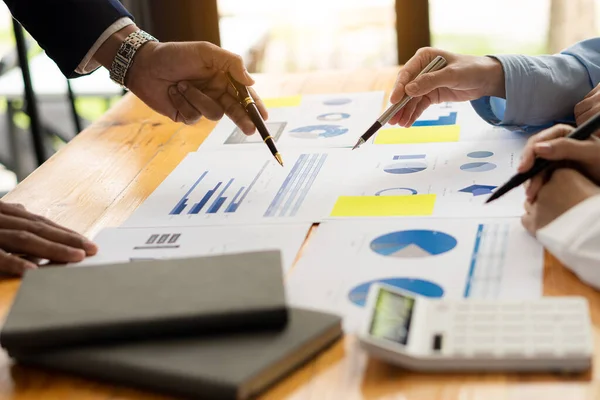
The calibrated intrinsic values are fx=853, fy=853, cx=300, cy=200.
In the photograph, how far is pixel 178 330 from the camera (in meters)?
0.78

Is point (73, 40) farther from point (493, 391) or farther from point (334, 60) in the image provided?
point (334, 60)

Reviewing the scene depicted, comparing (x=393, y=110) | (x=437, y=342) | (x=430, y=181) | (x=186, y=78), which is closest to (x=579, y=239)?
(x=437, y=342)

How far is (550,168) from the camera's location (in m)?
1.02

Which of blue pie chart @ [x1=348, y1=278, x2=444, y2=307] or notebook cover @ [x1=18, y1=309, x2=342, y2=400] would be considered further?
blue pie chart @ [x1=348, y1=278, x2=444, y2=307]

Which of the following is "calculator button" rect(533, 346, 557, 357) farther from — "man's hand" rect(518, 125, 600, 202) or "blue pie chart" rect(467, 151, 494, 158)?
"blue pie chart" rect(467, 151, 494, 158)

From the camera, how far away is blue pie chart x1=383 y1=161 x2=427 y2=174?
50.4 inches

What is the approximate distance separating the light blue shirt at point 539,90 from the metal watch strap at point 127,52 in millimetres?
593

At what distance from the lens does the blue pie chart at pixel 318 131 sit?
1.49 metres

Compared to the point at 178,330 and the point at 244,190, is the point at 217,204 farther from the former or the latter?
the point at 178,330

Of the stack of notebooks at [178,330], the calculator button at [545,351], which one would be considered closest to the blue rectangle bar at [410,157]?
the stack of notebooks at [178,330]

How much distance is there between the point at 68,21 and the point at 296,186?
531 millimetres

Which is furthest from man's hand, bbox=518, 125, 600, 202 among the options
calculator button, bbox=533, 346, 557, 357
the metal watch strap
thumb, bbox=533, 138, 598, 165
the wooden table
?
the metal watch strap

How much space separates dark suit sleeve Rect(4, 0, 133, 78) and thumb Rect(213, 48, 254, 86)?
209 mm

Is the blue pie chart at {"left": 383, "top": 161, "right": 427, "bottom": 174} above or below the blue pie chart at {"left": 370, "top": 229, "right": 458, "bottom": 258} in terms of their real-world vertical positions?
below
